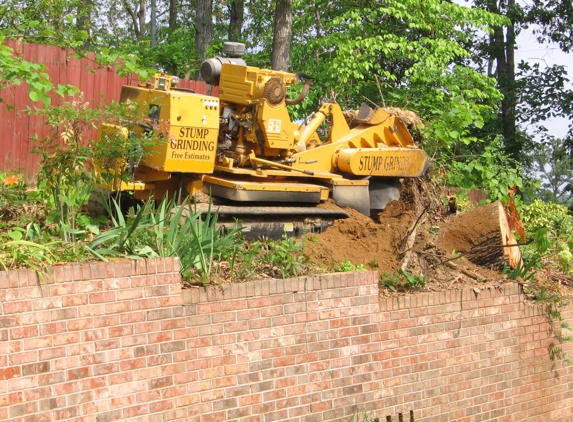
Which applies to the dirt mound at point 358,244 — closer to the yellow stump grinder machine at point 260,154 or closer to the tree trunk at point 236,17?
the yellow stump grinder machine at point 260,154

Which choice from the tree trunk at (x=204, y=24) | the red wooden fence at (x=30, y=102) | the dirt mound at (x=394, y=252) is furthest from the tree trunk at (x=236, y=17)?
the dirt mound at (x=394, y=252)

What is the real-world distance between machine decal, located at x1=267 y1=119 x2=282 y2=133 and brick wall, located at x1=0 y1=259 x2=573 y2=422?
113 inches

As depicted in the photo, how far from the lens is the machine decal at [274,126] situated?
972cm

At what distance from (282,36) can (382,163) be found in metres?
5.28

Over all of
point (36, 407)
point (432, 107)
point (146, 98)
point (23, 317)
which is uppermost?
point (432, 107)

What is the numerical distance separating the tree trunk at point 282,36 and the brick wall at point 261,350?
24.6 ft

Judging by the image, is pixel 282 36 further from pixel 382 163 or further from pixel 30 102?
pixel 382 163

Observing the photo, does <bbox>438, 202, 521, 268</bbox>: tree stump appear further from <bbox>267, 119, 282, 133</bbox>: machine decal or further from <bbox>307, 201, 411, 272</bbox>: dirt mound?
<bbox>267, 119, 282, 133</bbox>: machine decal

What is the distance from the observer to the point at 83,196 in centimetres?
688

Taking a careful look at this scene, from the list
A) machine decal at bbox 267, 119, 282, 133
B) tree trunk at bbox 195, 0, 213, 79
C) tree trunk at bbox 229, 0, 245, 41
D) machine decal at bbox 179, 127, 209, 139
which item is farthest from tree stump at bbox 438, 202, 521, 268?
tree trunk at bbox 229, 0, 245, 41

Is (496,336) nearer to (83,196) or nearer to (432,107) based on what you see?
(83,196)

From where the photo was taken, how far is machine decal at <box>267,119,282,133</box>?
31.9 feet

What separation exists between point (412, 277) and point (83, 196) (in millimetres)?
3301

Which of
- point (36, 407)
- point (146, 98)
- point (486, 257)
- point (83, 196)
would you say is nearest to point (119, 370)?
point (36, 407)
